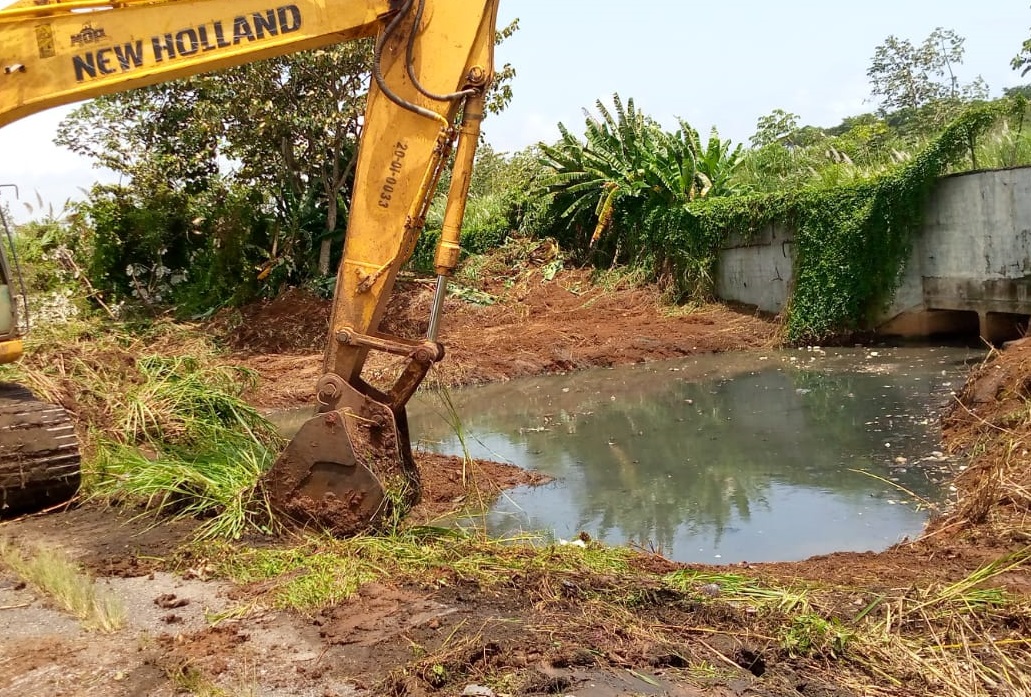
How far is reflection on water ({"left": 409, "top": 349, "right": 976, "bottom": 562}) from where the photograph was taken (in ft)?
18.9

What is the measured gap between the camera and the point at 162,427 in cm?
689

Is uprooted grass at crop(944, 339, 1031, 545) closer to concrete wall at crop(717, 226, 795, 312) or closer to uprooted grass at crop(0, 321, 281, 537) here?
uprooted grass at crop(0, 321, 281, 537)

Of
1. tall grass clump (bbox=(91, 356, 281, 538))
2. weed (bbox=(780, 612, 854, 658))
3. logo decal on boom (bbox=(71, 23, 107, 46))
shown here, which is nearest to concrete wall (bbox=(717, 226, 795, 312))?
tall grass clump (bbox=(91, 356, 281, 538))

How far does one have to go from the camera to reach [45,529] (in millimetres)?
5555

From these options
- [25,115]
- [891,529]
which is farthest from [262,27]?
[891,529]

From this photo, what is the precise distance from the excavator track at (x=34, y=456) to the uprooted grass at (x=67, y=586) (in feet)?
2.28

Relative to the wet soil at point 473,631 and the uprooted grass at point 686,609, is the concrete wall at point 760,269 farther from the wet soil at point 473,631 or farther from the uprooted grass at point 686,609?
the uprooted grass at point 686,609

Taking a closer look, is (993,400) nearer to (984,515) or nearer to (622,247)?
(984,515)

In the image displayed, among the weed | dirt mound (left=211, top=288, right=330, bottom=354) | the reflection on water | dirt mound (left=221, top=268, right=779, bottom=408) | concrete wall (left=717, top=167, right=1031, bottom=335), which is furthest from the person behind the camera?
dirt mound (left=211, top=288, right=330, bottom=354)

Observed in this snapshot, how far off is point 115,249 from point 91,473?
11638mm

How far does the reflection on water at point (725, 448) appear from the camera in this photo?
575cm

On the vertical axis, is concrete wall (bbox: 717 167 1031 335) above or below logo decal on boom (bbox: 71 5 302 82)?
below

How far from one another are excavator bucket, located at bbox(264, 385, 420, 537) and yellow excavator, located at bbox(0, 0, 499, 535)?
11mm

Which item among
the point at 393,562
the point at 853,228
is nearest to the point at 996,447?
the point at 393,562
